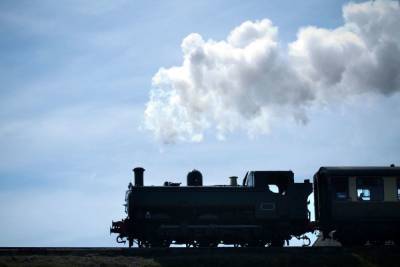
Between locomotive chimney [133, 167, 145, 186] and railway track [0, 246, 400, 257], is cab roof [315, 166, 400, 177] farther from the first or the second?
locomotive chimney [133, 167, 145, 186]

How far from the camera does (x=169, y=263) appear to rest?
21.5 meters

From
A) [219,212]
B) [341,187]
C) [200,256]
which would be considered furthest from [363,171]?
[200,256]

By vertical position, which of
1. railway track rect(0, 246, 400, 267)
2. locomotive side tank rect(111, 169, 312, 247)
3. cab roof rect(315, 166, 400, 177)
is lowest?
railway track rect(0, 246, 400, 267)

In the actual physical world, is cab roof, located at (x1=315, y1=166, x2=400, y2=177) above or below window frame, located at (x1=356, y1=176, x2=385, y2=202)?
above

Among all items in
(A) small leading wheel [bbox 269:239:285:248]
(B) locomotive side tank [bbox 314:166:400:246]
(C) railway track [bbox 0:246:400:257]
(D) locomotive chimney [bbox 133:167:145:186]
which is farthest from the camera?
(D) locomotive chimney [bbox 133:167:145:186]

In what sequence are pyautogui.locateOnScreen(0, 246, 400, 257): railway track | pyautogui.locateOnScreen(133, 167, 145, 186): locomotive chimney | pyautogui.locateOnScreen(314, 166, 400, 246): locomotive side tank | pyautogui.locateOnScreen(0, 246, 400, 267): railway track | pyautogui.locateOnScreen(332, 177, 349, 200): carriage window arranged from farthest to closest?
pyautogui.locateOnScreen(133, 167, 145, 186): locomotive chimney
pyautogui.locateOnScreen(332, 177, 349, 200): carriage window
pyautogui.locateOnScreen(314, 166, 400, 246): locomotive side tank
pyautogui.locateOnScreen(0, 246, 400, 257): railway track
pyautogui.locateOnScreen(0, 246, 400, 267): railway track

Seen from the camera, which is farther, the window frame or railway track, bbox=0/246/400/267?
the window frame

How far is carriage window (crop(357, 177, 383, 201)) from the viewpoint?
1009 inches

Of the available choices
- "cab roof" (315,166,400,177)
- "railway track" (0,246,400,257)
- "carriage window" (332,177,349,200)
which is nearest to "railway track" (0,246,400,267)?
"railway track" (0,246,400,257)

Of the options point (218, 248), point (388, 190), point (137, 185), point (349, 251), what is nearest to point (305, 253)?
point (349, 251)

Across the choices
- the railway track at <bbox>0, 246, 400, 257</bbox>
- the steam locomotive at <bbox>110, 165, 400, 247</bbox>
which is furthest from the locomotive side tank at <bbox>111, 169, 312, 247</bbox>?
the railway track at <bbox>0, 246, 400, 257</bbox>

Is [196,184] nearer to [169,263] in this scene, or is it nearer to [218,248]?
[218,248]

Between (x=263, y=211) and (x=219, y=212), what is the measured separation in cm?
192

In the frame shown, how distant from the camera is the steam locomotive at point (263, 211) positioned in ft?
83.8
